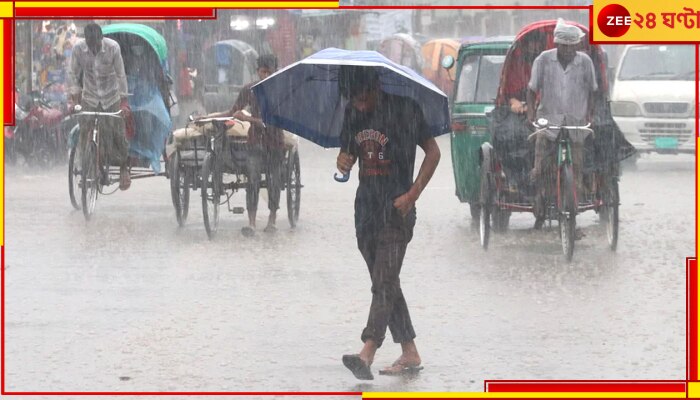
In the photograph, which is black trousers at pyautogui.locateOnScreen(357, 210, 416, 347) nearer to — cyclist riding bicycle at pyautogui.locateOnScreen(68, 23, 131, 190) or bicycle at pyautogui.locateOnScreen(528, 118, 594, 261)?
bicycle at pyautogui.locateOnScreen(528, 118, 594, 261)

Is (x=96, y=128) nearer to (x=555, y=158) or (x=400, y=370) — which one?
(x=555, y=158)

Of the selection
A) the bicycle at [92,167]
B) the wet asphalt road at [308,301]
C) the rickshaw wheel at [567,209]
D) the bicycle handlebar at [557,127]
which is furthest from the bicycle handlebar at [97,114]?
the rickshaw wheel at [567,209]

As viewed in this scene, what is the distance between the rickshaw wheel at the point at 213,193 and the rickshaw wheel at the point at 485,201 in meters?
2.25

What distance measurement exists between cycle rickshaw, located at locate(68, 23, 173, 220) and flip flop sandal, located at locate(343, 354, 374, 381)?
7.78m

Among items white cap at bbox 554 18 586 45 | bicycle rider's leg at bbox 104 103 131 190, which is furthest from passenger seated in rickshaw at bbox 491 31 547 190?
bicycle rider's leg at bbox 104 103 131 190

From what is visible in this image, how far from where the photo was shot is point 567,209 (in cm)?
1235

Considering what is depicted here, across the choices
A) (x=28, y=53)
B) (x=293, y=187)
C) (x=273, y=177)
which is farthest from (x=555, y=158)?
(x=28, y=53)

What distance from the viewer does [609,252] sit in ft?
42.6

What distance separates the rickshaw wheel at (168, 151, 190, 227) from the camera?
563 inches

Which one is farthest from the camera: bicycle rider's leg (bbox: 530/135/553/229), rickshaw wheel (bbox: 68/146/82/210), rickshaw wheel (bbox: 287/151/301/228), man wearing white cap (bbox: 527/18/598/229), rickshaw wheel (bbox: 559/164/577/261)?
rickshaw wheel (bbox: 68/146/82/210)

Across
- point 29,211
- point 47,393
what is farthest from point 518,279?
point 29,211

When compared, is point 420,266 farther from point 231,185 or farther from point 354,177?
point 354,177

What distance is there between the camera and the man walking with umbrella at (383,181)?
739cm

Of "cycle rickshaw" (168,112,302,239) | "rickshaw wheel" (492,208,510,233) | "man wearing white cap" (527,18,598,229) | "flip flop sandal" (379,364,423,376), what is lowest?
"rickshaw wheel" (492,208,510,233)
